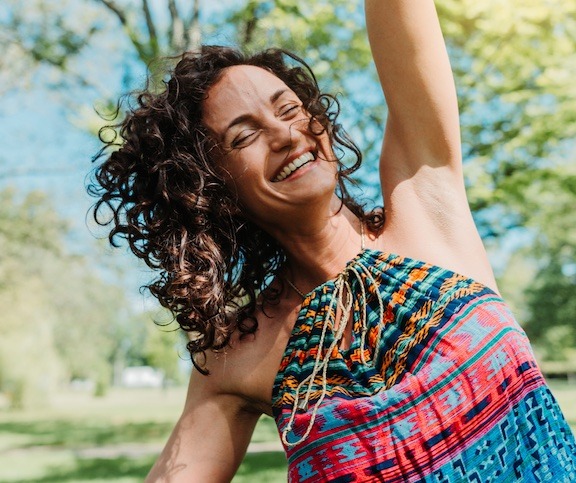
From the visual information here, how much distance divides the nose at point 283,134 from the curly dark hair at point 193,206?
6 centimetres

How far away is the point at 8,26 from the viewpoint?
10094mm

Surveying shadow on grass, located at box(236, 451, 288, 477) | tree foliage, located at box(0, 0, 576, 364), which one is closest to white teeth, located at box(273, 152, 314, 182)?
tree foliage, located at box(0, 0, 576, 364)

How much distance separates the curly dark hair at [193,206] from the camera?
1.79 meters

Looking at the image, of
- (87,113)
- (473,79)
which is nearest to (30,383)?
(87,113)

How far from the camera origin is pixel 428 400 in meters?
1.40

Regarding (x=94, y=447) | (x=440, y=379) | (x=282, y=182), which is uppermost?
(x=94, y=447)

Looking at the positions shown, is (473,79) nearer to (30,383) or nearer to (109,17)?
(109,17)

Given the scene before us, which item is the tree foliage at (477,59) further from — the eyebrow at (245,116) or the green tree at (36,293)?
the green tree at (36,293)

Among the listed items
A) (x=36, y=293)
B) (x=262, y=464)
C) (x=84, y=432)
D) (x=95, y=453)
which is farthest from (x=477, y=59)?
(x=36, y=293)

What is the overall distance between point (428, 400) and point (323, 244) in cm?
51

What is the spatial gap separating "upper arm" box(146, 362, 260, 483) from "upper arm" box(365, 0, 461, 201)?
0.71 metres

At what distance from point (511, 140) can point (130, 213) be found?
701 cm

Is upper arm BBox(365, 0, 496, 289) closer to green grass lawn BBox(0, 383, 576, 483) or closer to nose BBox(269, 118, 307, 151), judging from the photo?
nose BBox(269, 118, 307, 151)

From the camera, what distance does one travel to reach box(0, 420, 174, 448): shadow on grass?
13.7 meters
